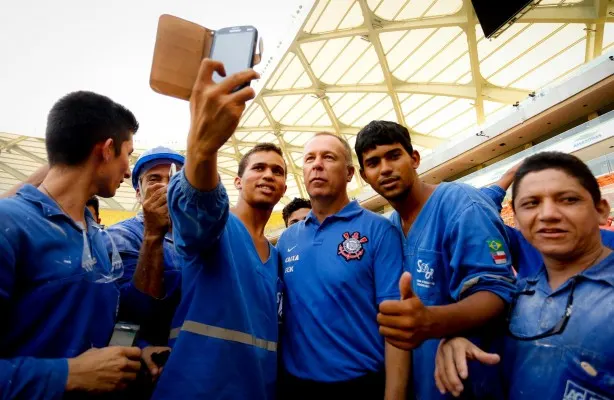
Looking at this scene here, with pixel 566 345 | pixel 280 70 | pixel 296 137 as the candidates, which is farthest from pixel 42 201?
pixel 296 137

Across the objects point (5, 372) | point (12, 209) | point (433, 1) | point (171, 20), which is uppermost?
point (433, 1)

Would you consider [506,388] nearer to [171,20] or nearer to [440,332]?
[440,332]

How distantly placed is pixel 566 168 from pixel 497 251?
489 mm

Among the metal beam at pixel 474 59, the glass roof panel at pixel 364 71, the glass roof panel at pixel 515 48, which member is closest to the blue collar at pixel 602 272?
the metal beam at pixel 474 59

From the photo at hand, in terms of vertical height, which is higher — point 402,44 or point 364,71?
point 402,44

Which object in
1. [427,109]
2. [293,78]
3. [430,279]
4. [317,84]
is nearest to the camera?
[430,279]

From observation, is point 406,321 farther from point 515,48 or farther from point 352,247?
point 515,48

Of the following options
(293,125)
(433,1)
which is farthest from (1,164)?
(433,1)

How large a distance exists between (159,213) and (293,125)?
74.6 ft

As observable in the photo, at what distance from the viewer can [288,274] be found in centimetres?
201

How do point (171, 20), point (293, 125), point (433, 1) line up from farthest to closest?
point (293, 125) < point (433, 1) < point (171, 20)

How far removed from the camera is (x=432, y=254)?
5.48 ft

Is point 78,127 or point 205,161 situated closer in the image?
point 205,161

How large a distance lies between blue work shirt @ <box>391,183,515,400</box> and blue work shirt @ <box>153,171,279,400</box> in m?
0.72
